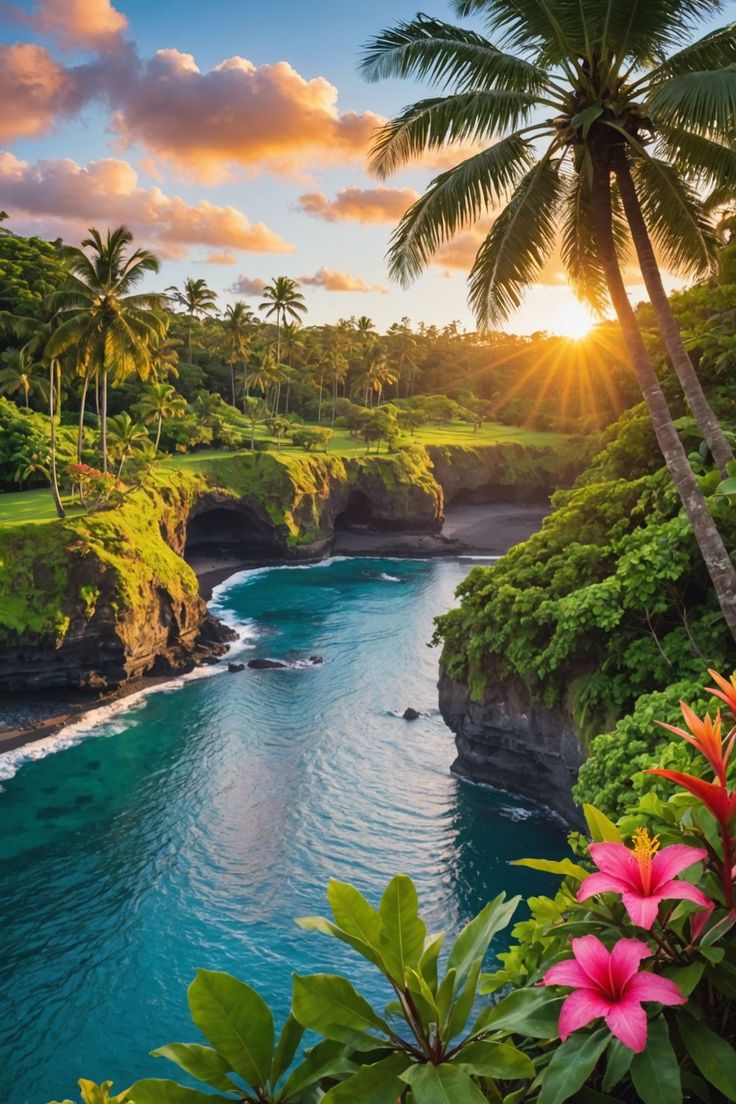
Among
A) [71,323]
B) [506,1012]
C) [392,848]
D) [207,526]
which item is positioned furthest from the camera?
[207,526]

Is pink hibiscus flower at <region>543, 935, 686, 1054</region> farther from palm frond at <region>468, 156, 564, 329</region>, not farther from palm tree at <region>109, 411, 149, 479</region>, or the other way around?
palm tree at <region>109, 411, 149, 479</region>

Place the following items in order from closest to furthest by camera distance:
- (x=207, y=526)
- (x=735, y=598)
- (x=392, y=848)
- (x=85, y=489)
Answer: (x=735, y=598) → (x=392, y=848) → (x=85, y=489) → (x=207, y=526)

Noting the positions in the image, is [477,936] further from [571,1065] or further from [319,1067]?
[319,1067]

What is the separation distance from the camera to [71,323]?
98.8 ft

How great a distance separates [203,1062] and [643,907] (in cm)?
165

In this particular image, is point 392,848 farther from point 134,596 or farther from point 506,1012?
point 506,1012

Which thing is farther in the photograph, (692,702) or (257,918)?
(257,918)

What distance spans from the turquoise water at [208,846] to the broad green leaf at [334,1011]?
14.2 metres

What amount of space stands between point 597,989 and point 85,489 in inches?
1571

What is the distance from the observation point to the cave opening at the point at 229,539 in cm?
5491

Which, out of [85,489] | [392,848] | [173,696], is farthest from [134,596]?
[392,848]

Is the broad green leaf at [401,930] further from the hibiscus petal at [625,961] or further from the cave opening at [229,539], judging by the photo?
the cave opening at [229,539]

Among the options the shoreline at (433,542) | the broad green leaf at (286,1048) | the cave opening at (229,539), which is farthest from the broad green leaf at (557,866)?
the cave opening at (229,539)

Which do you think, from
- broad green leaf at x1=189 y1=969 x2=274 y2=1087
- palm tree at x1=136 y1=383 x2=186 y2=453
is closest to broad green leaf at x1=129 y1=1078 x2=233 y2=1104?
broad green leaf at x1=189 y1=969 x2=274 y2=1087
